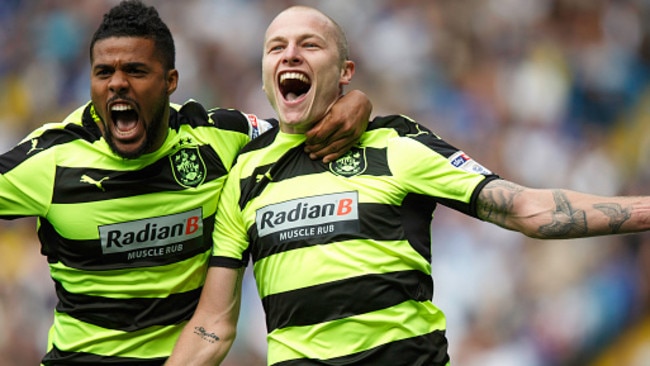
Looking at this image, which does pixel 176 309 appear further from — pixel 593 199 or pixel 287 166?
pixel 593 199

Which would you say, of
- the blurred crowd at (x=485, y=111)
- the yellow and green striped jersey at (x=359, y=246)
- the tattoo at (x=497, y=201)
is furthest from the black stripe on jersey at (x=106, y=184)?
the blurred crowd at (x=485, y=111)

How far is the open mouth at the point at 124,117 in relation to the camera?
385cm

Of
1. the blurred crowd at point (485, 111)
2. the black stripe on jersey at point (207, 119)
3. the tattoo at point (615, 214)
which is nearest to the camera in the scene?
the tattoo at point (615, 214)

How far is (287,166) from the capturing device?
3.82 metres

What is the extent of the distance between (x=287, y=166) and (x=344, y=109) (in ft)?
1.06

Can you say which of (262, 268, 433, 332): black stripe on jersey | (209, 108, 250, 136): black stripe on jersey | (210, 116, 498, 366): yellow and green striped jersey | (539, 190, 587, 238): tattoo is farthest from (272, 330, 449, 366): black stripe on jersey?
(209, 108, 250, 136): black stripe on jersey

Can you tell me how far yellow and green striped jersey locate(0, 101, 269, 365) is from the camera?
3.96 metres

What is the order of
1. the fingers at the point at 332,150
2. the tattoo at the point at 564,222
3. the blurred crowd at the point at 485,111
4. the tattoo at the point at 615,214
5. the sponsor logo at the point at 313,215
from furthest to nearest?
the blurred crowd at the point at 485,111 → the fingers at the point at 332,150 → the sponsor logo at the point at 313,215 → the tattoo at the point at 564,222 → the tattoo at the point at 615,214

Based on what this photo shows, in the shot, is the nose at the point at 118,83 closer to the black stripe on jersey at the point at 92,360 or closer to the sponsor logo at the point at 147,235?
the sponsor logo at the point at 147,235

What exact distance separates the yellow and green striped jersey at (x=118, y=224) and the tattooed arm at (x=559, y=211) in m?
1.23

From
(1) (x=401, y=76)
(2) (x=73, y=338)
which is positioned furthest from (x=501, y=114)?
(2) (x=73, y=338)

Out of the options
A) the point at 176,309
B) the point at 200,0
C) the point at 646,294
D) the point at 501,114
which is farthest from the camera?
the point at 200,0

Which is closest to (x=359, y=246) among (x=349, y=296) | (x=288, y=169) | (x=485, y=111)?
(x=349, y=296)

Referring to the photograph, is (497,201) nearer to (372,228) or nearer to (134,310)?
(372,228)
